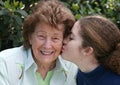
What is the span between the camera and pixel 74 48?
128 inches

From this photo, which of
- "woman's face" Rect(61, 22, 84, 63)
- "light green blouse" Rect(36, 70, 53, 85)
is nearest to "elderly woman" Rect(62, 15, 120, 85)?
"woman's face" Rect(61, 22, 84, 63)

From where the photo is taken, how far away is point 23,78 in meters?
3.47

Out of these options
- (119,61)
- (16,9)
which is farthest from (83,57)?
(16,9)

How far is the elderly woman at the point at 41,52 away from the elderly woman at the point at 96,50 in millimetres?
145

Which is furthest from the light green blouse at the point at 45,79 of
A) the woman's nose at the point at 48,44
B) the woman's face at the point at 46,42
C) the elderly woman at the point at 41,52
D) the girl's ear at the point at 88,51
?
the girl's ear at the point at 88,51

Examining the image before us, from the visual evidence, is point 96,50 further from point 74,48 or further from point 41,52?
point 41,52

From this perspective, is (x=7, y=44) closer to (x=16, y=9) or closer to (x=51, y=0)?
(x=16, y=9)

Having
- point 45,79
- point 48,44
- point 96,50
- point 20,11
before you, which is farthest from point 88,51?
point 20,11

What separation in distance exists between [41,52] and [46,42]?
4.5 inches

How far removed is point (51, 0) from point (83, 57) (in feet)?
2.19

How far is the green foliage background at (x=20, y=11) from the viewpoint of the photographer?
12.8 ft

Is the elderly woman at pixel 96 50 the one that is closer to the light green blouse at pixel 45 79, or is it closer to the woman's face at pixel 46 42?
the woman's face at pixel 46 42

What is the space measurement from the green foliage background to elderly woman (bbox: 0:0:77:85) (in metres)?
0.45

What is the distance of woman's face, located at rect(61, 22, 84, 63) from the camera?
3.25m
